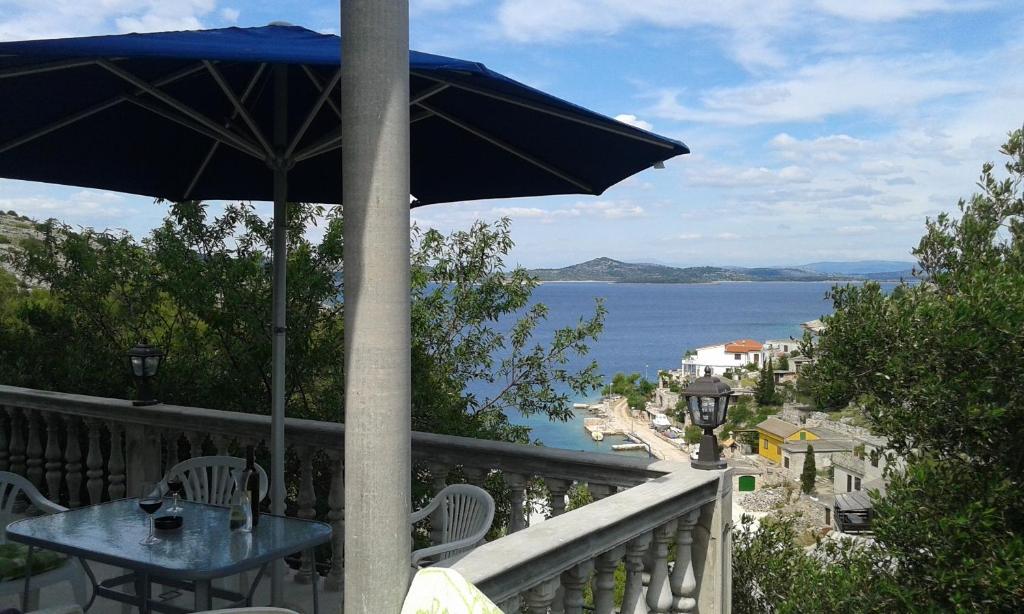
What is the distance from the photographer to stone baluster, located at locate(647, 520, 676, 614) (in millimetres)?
2852

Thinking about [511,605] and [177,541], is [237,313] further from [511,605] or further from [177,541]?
[511,605]

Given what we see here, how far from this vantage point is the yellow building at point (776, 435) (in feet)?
177

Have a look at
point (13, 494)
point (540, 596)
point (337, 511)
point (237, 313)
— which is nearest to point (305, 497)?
point (337, 511)

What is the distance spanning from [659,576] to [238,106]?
235 centimetres

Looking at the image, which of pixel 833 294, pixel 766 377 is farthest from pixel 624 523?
pixel 766 377

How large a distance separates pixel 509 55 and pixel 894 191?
57.5 ft

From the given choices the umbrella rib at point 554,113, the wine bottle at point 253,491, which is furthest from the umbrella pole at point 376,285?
the wine bottle at point 253,491

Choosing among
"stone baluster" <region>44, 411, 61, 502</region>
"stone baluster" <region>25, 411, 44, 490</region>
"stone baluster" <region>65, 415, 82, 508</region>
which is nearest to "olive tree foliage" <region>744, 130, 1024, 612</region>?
"stone baluster" <region>65, 415, 82, 508</region>

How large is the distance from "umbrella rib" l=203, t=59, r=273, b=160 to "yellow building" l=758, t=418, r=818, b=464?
54602 millimetres

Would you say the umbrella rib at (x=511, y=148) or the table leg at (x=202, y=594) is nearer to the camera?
the table leg at (x=202, y=594)

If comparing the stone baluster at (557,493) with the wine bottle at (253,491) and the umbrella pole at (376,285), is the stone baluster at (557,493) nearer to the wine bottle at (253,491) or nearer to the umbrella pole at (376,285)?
the wine bottle at (253,491)

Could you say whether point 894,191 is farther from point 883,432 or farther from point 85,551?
Answer: point 85,551

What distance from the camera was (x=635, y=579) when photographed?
2.69 metres

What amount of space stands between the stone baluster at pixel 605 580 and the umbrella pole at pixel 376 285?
0.90 meters
